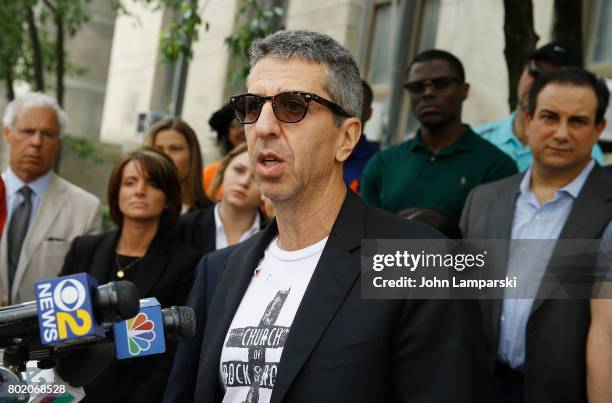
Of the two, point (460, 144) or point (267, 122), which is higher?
point (460, 144)

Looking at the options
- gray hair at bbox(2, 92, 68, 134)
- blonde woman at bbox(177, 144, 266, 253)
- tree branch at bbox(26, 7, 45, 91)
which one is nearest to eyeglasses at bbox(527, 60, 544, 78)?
blonde woman at bbox(177, 144, 266, 253)

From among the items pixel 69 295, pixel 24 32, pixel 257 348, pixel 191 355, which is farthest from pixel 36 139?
pixel 24 32

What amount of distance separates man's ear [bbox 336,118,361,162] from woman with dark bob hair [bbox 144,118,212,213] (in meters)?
3.16

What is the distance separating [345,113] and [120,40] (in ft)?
40.2

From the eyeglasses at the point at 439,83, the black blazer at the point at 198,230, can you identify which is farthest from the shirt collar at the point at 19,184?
the eyeglasses at the point at 439,83

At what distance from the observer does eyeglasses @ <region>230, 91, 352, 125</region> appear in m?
2.41

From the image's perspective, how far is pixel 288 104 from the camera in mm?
2422

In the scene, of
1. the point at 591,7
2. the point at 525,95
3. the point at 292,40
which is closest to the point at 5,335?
the point at 292,40

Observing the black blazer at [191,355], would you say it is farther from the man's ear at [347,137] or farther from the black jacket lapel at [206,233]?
the black jacket lapel at [206,233]

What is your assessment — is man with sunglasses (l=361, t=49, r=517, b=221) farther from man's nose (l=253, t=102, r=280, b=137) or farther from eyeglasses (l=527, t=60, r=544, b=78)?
man's nose (l=253, t=102, r=280, b=137)

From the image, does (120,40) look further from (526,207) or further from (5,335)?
(5,335)

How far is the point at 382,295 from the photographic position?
228 centimetres

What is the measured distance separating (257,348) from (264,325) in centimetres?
8

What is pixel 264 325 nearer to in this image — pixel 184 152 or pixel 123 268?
pixel 123 268
